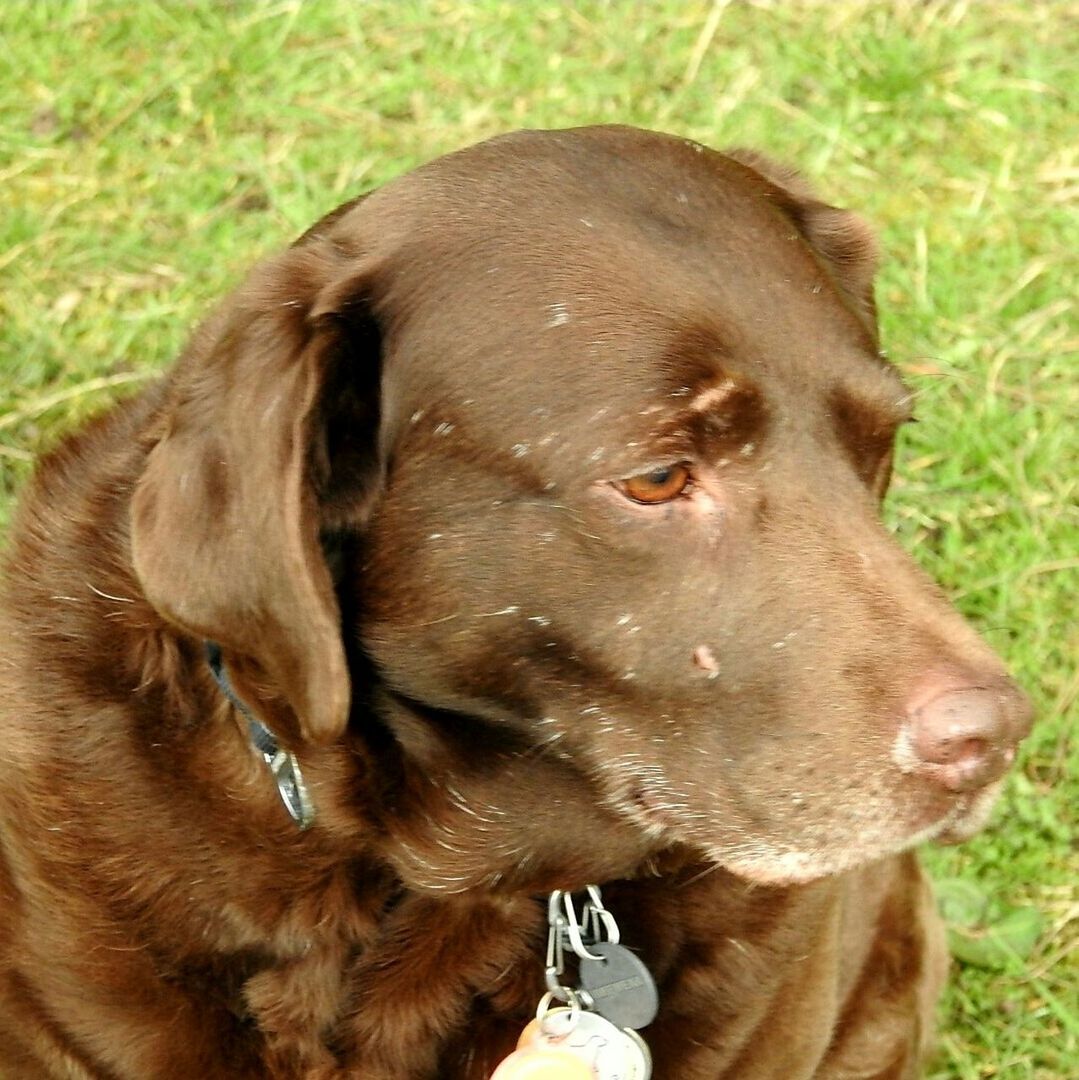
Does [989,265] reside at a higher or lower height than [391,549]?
lower

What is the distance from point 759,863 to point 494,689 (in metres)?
0.49

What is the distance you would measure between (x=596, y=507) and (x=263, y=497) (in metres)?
0.46

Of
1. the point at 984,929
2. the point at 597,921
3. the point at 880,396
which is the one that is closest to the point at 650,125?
the point at 984,929

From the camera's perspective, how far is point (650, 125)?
521 centimetres

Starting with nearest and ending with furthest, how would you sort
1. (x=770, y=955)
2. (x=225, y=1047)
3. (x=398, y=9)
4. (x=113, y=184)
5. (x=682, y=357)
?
1. (x=682, y=357)
2. (x=225, y=1047)
3. (x=770, y=955)
4. (x=113, y=184)
5. (x=398, y=9)

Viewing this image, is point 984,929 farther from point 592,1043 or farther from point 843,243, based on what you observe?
point 843,243

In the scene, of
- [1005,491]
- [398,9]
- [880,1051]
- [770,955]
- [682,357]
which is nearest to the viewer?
[682,357]

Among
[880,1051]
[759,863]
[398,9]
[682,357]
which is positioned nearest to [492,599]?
[682,357]

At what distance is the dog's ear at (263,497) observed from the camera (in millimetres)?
2254

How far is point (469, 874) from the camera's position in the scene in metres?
2.68

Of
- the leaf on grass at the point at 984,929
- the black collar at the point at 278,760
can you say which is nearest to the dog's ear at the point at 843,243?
the black collar at the point at 278,760

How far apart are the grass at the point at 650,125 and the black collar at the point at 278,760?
6.86ft

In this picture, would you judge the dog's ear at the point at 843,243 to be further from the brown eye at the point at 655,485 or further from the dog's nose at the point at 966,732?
the dog's nose at the point at 966,732

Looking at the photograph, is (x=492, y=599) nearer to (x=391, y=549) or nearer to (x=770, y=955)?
(x=391, y=549)
